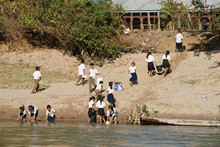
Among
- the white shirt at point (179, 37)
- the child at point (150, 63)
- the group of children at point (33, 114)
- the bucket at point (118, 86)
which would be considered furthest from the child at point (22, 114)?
the white shirt at point (179, 37)

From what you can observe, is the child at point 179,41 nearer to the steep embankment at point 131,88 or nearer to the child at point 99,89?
the steep embankment at point 131,88

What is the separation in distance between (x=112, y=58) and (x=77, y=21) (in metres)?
2.70

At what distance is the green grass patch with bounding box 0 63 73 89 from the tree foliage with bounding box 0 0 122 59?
2979 mm

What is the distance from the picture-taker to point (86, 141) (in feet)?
63.1

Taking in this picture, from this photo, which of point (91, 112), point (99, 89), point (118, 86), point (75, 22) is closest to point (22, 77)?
point (118, 86)

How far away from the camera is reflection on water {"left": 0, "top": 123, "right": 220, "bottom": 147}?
18.8 metres

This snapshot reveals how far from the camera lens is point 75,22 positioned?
3578 centimetres

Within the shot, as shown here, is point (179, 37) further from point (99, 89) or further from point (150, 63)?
point (99, 89)

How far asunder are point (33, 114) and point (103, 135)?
19.1ft

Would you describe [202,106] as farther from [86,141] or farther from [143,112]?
[86,141]

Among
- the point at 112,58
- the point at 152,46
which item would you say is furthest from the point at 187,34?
the point at 112,58

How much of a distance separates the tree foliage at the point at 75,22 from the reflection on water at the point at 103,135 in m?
11.2

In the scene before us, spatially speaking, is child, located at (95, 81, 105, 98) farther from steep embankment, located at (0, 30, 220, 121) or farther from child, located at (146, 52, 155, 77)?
child, located at (146, 52, 155, 77)

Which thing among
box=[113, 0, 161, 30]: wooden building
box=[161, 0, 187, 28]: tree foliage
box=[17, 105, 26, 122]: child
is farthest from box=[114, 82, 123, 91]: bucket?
box=[113, 0, 161, 30]: wooden building
